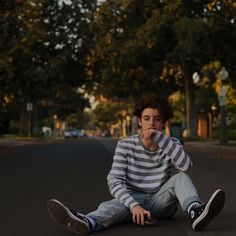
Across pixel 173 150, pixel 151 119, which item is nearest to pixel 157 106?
pixel 151 119

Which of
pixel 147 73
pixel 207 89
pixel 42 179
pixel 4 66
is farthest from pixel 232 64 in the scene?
pixel 42 179

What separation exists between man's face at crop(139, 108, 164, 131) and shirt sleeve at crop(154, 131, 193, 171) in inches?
4.4

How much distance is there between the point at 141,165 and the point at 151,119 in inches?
21.9

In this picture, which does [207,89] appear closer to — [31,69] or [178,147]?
[31,69]

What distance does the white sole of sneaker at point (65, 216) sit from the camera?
6.07m

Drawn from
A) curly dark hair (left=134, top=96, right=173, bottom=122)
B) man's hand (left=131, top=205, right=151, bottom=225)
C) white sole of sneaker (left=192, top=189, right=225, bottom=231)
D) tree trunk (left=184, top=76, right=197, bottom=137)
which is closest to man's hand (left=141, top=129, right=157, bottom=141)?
curly dark hair (left=134, top=96, right=173, bottom=122)

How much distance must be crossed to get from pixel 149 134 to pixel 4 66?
23146 mm

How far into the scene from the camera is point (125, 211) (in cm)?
670

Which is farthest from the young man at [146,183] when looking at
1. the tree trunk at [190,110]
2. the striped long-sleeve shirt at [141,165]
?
the tree trunk at [190,110]

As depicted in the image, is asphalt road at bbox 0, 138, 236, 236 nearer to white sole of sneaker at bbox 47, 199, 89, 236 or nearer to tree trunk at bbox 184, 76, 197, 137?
white sole of sneaker at bbox 47, 199, 89, 236

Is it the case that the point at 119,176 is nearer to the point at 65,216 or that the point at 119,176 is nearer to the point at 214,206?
the point at 65,216

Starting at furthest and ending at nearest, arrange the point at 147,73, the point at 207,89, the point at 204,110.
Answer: the point at 204,110 → the point at 207,89 → the point at 147,73

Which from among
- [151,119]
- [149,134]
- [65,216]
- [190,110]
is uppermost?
[190,110]

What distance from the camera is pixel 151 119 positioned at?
6438 mm
